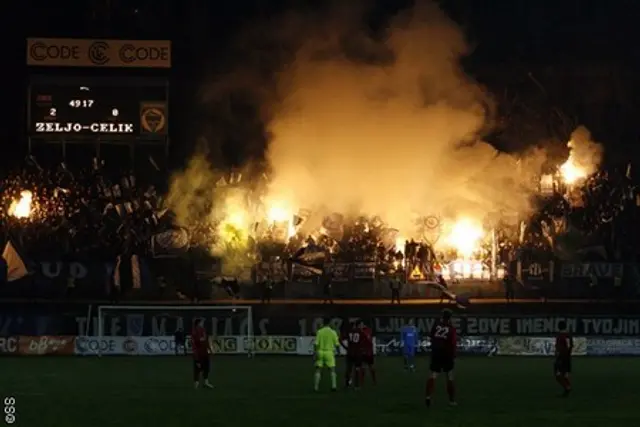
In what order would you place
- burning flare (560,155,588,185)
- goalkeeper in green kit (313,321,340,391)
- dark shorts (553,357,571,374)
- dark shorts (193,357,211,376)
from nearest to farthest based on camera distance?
dark shorts (553,357,571,374) < goalkeeper in green kit (313,321,340,391) < dark shorts (193,357,211,376) < burning flare (560,155,588,185)

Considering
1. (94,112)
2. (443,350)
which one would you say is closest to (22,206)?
(94,112)

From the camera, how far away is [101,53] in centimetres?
5900

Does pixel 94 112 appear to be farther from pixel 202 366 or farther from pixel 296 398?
pixel 296 398

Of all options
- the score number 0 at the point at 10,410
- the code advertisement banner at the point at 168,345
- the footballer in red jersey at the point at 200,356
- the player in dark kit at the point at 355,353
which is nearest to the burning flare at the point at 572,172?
the code advertisement banner at the point at 168,345

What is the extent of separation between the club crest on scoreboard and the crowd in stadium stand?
9.20 ft

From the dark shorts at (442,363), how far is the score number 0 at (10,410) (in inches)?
316

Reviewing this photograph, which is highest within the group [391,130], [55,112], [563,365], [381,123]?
[381,123]

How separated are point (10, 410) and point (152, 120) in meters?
39.2

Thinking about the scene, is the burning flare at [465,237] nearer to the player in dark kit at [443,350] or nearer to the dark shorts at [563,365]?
the dark shorts at [563,365]

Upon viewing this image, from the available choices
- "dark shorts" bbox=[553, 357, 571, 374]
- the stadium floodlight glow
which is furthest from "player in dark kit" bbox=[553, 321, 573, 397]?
the stadium floodlight glow

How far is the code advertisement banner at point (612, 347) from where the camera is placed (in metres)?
45.9

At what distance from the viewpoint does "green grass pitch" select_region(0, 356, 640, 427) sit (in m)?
19.1

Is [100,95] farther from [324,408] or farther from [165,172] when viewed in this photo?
[324,408]

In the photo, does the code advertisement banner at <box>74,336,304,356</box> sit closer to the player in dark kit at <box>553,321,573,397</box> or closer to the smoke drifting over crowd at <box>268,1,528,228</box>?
the smoke drifting over crowd at <box>268,1,528,228</box>
